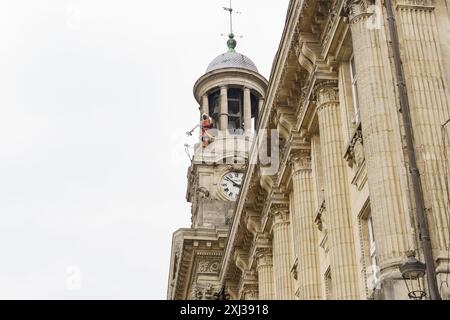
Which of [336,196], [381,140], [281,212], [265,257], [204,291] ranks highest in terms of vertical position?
[204,291]

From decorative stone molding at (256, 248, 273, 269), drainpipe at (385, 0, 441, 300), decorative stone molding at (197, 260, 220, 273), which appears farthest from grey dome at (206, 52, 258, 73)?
drainpipe at (385, 0, 441, 300)

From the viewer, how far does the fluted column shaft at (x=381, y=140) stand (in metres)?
22.5

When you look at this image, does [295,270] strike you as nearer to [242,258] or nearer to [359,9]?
[242,258]

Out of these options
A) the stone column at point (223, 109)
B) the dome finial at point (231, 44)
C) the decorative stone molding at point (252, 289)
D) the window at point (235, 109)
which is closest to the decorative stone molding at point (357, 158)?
the decorative stone molding at point (252, 289)

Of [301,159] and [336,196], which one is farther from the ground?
[301,159]

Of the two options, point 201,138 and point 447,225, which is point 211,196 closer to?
point 201,138

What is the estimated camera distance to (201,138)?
71625 millimetres

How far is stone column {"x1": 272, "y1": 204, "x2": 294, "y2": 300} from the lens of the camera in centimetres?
3772

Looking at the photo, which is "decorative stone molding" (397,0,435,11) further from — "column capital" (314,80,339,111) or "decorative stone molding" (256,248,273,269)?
"decorative stone molding" (256,248,273,269)

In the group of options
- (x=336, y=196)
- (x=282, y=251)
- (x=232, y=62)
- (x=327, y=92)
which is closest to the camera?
(x=336, y=196)

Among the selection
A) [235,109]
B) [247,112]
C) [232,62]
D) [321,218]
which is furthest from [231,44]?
[321,218]

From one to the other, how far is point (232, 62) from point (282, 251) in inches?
1608

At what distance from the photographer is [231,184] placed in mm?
68312

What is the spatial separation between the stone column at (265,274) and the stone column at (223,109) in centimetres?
3026
